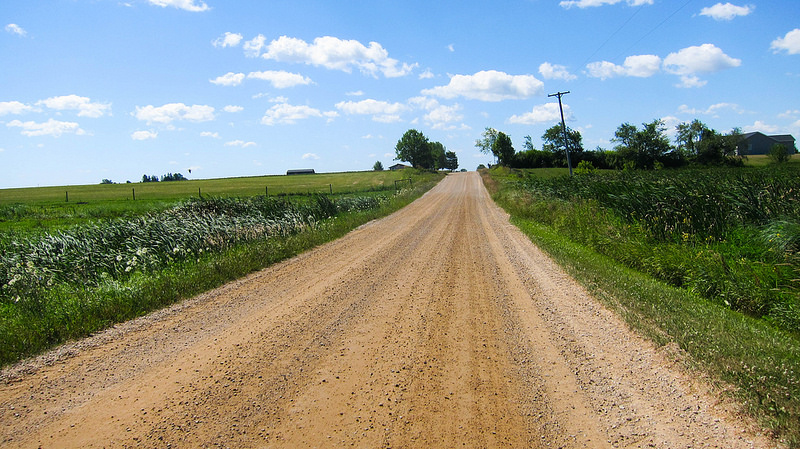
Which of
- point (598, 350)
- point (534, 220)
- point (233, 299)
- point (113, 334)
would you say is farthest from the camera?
point (534, 220)

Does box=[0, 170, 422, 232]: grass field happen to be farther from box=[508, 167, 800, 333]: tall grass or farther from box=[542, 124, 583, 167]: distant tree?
box=[542, 124, 583, 167]: distant tree

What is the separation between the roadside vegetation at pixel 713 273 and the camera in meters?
4.15

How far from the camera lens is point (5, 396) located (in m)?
4.44

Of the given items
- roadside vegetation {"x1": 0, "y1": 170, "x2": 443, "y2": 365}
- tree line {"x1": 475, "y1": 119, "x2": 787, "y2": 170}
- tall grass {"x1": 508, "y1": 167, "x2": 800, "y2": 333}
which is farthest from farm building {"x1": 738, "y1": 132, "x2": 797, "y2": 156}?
roadside vegetation {"x1": 0, "y1": 170, "x2": 443, "y2": 365}

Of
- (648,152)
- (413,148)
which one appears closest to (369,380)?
(648,152)

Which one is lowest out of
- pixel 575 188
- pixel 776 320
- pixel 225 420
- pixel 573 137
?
pixel 776 320

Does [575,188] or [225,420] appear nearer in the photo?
[225,420]

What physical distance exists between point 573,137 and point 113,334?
11632 cm

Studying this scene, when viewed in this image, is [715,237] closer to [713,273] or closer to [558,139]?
[713,273]

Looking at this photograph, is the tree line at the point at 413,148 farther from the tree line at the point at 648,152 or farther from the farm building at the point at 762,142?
the farm building at the point at 762,142

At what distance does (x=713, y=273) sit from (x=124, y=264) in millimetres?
11533

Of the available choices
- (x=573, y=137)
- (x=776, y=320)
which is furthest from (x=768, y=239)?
(x=573, y=137)

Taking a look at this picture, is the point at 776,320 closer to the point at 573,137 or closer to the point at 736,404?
the point at 736,404

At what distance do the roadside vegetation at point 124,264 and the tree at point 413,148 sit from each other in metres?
109
